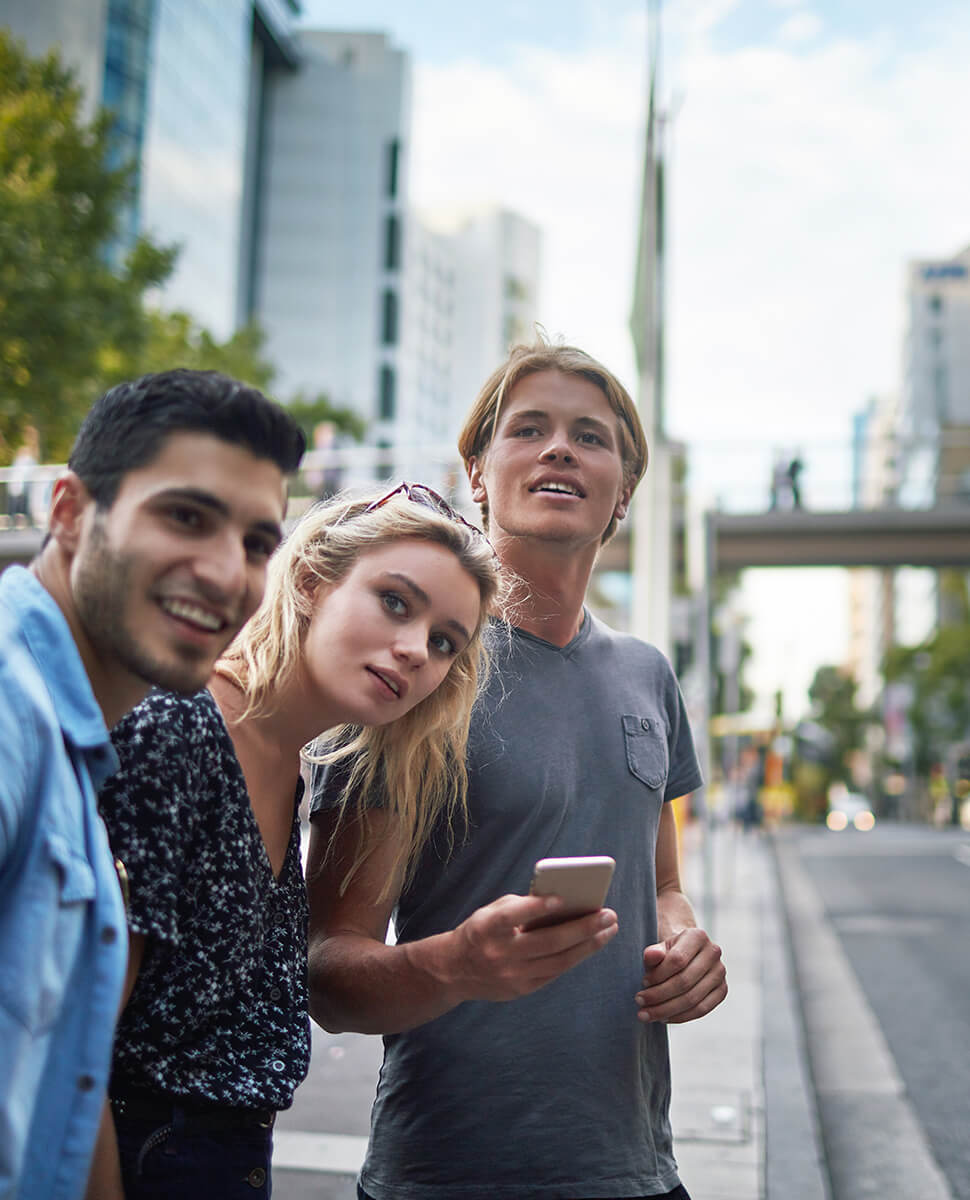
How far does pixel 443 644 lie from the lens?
2047 mm

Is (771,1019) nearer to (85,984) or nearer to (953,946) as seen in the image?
(953,946)

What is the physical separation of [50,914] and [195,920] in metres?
0.38

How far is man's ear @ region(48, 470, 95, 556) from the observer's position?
1450 mm

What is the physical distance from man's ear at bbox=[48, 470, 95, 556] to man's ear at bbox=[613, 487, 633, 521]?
132 cm

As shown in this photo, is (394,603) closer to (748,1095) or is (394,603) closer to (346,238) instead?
(748,1095)

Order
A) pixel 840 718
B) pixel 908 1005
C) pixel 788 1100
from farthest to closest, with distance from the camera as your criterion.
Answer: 1. pixel 840 718
2. pixel 908 1005
3. pixel 788 1100

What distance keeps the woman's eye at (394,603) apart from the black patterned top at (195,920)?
1.18 feet

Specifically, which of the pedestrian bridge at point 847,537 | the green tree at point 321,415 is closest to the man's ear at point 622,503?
the pedestrian bridge at point 847,537

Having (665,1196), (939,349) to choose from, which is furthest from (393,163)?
(665,1196)

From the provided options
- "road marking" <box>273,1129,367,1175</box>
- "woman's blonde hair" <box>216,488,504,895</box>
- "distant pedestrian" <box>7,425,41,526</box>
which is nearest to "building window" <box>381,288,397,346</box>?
"distant pedestrian" <box>7,425,41,526</box>

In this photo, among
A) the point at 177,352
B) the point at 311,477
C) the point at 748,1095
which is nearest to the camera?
the point at 748,1095

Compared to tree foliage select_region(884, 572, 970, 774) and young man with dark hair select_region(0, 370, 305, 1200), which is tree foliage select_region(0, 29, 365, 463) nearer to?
young man with dark hair select_region(0, 370, 305, 1200)

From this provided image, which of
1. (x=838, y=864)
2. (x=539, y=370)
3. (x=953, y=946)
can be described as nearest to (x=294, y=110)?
(x=838, y=864)

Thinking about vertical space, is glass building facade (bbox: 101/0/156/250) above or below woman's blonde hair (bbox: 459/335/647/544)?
above
